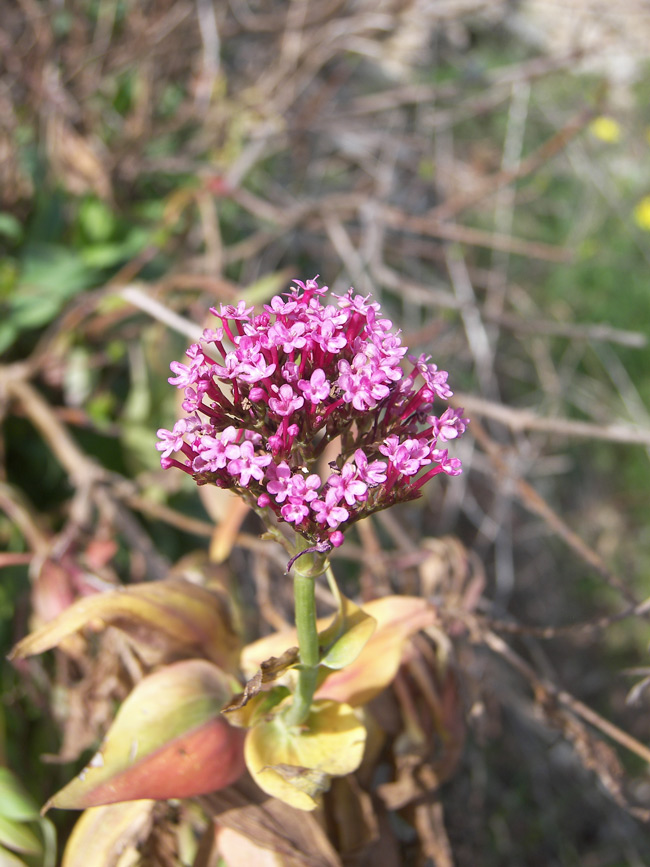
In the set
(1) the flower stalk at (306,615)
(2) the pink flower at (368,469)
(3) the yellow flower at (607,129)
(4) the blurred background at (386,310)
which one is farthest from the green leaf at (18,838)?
(3) the yellow flower at (607,129)

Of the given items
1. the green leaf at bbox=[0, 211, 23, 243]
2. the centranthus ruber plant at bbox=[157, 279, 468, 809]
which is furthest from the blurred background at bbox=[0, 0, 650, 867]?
the centranthus ruber plant at bbox=[157, 279, 468, 809]

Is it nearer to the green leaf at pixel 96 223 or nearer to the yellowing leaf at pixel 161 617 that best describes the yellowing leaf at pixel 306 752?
the yellowing leaf at pixel 161 617

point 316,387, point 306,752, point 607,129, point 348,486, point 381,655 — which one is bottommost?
point 306,752

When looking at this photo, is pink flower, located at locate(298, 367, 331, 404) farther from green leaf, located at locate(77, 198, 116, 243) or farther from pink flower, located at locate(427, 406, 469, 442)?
green leaf, located at locate(77, 198, 116, 243)

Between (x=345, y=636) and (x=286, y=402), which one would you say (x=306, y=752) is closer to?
(x=345, y=636)

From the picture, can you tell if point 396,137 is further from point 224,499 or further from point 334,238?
point 224,499

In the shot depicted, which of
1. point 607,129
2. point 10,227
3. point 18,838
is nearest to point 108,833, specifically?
point 18,838
